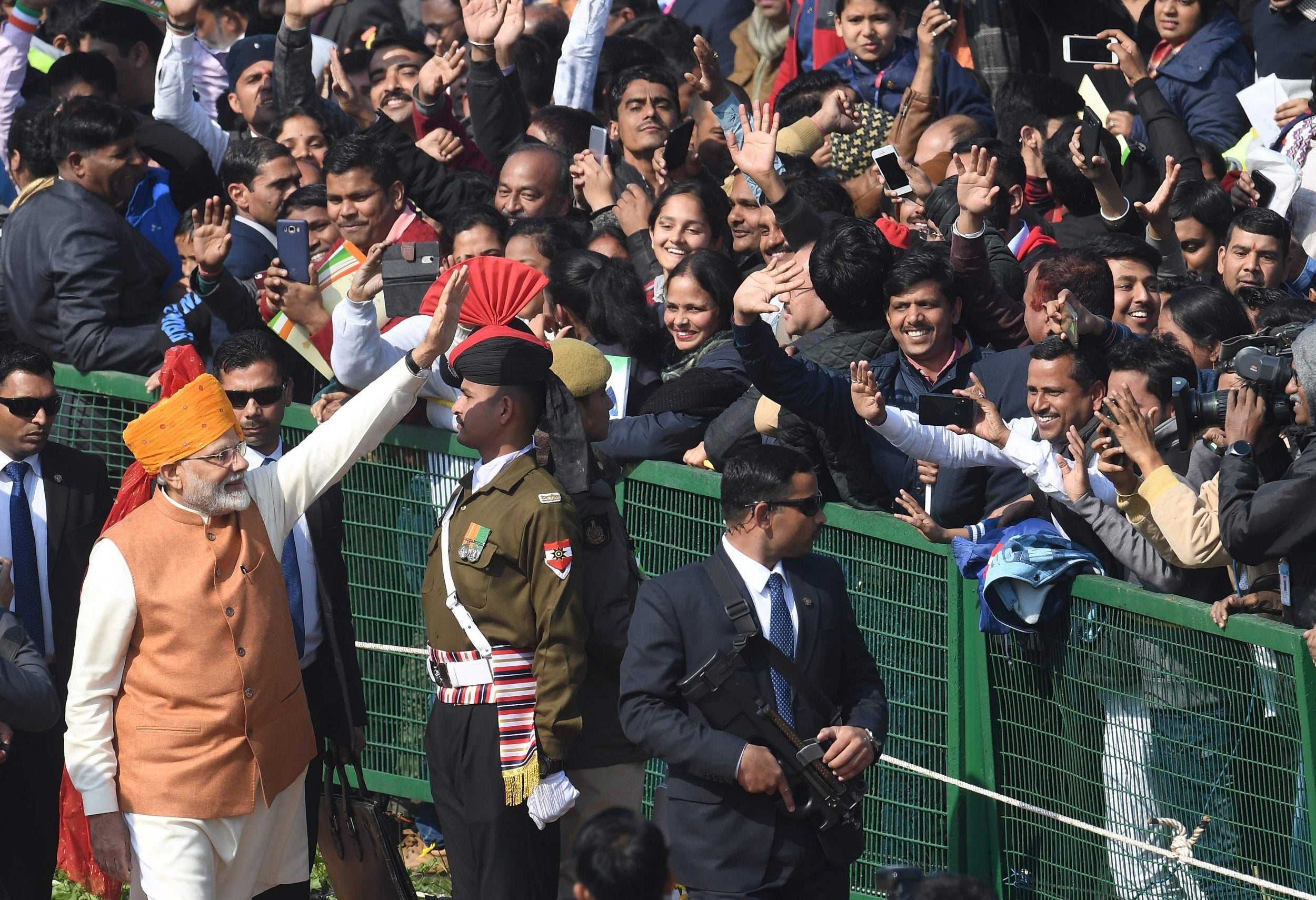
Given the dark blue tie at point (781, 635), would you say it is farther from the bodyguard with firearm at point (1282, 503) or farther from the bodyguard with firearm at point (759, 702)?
the bodyguard with firearm at point (1282, 503)

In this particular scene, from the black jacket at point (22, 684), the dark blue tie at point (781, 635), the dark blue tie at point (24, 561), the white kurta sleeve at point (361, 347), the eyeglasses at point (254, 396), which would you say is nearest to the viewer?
the dark blue tie at point (781, 635)

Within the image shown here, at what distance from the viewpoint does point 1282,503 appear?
4367mm

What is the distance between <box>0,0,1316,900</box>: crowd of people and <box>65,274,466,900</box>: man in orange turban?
0.04 ft

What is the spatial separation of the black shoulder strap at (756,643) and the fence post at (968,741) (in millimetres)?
956

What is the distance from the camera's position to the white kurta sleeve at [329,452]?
502cm

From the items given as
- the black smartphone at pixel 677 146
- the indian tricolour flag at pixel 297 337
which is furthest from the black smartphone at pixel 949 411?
the black smartphone at pixel 677 146

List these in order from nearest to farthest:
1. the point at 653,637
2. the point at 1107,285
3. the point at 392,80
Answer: the point at 653,637 < the point at 1107,285 < the point at 392,80

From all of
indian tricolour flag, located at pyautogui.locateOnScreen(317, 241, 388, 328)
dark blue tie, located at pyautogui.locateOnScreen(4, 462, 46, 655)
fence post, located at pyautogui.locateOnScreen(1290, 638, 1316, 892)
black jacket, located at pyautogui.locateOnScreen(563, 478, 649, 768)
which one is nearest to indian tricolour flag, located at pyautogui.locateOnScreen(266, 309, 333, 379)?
indian tricolour flag, located at pyautogui.locateOnScreen(317, 241, 388, 328)

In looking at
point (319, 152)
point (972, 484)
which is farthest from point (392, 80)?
point (972, 484)

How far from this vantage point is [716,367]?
6.37 m

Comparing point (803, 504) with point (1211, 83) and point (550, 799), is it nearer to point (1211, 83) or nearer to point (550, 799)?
point (550, 799)

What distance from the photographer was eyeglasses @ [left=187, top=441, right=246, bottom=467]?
4836mm

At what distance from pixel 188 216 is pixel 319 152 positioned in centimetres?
141

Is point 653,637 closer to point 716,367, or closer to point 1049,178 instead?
point 716,367
